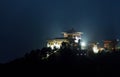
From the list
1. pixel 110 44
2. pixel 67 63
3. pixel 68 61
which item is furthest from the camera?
pixel 110 44

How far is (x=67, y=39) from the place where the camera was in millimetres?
56906

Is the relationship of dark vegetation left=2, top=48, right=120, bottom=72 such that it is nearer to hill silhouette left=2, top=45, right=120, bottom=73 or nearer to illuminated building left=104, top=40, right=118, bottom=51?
hill silhouette left=2, top=45, right=120, bottom=73

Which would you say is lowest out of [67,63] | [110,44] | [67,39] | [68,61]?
[67,63]

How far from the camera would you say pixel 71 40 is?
178ft

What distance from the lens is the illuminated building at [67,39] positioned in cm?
5536

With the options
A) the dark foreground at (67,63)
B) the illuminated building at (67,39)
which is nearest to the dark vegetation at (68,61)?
the dark foreground at (67,63)

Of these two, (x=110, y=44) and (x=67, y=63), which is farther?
(x=110, y=44)

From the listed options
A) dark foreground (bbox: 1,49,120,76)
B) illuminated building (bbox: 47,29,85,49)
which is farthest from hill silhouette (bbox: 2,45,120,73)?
illuminated building (bbox: 47,29,85,49)

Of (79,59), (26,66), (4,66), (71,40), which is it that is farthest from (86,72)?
(71,40)

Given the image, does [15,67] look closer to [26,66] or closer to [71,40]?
[26,66]

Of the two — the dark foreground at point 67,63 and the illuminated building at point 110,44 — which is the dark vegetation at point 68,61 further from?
the illuminated building at point 110,44

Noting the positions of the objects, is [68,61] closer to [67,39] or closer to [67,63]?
[67,63]

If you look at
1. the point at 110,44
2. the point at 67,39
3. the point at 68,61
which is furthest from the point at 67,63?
the point at 110,44

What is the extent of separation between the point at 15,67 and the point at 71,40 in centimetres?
1555
